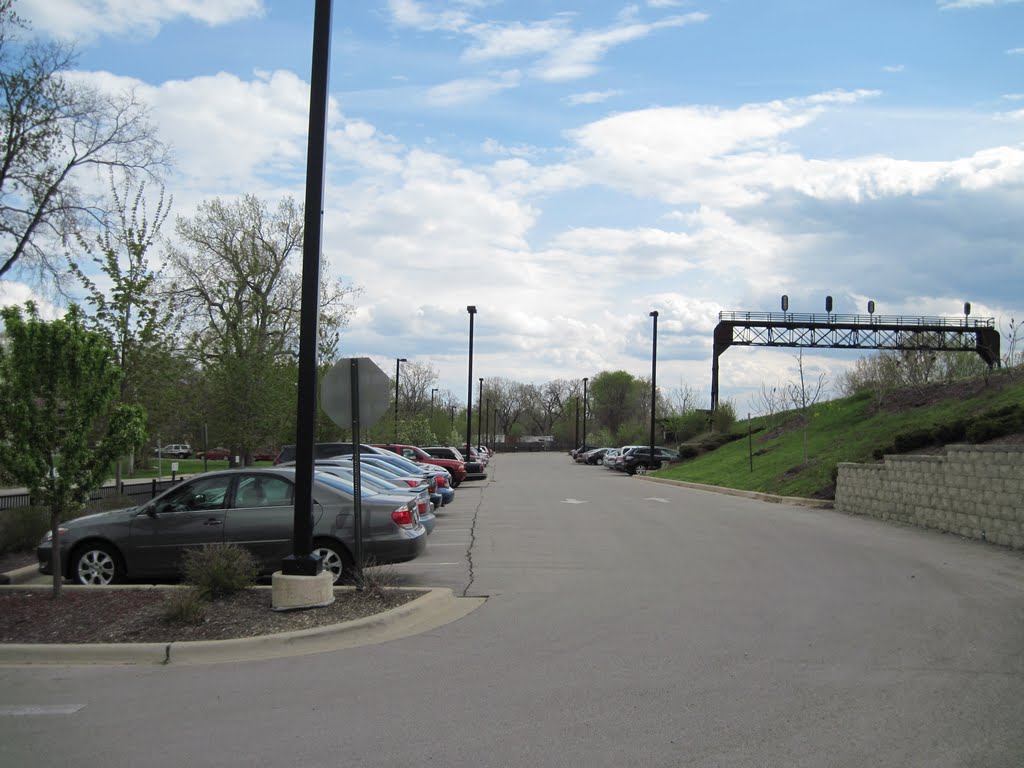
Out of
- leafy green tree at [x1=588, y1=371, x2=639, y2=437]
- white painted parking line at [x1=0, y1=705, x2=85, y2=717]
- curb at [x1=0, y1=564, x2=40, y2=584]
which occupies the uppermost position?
leafy green tree at [x1=588, y1=371, x2=639, y2=437]

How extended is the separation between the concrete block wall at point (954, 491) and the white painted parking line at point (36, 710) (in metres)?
13.2

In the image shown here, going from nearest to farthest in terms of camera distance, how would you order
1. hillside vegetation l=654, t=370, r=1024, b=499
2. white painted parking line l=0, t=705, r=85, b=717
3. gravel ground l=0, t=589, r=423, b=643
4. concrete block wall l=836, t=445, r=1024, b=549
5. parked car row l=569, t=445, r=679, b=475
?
1. white painted parking line l=0, t=705, r=85, b=717
2. gravel ground l=0, t=589, r=423, b=643
3. concrete block wall l=836, t=445, r=1024, b=549
4. hillside vegetation l=654, t=370, r=1024, b=499
5. parked car row l=569, t=445, r=679, b=475

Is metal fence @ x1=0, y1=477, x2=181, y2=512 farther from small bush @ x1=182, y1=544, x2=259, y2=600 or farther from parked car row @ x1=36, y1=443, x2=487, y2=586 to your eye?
small bush @ x1=182, y1=544, x2=259, y2=600

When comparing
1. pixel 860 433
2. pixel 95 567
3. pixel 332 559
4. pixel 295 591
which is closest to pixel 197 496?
pixel 95 567

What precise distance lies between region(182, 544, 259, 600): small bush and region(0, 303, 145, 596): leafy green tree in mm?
1404

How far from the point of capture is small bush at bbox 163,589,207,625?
314 inches

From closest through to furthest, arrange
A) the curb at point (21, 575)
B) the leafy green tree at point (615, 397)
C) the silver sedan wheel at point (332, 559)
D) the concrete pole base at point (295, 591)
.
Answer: the concrete pole base at point (295, 591) → the silver sedan wheel at point (332, 559) → the curb at point (21, 575) → the leafy green tree at point (615, 397)

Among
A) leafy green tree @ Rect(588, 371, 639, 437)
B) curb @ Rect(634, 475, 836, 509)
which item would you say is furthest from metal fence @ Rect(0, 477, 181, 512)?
leafy green tree @ Rect(588, 371, 639, 437)

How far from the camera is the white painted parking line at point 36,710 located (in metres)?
6.00

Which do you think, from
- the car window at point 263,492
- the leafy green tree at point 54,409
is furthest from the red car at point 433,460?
the leafy green tree at point 54,409

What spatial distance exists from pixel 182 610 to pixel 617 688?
13.8 feet

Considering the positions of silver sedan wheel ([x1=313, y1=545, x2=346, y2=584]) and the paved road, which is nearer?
the paved road

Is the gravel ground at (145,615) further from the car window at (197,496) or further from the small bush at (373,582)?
the car window at (197,496)

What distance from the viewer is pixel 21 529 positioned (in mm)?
13094
